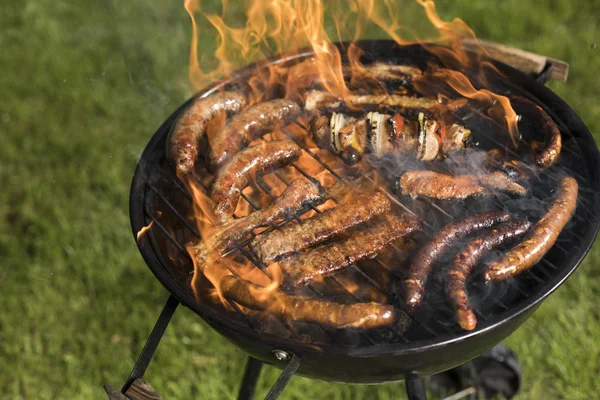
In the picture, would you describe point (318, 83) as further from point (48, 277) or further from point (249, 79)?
point (48, 277)

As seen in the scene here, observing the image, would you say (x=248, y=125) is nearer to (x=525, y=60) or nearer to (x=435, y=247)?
(x=435, y=247)

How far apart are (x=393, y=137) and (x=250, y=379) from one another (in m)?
1.56

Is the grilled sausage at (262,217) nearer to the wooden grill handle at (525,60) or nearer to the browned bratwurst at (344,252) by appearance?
the browned bratwurst at (344,252)

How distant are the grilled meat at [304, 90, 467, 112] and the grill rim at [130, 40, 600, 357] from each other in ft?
1.46

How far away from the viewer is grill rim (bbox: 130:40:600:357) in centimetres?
219

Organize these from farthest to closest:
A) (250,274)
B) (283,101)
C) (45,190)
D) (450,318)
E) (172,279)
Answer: (45,190), (283,101), (250,274), (172,279), (450,318)

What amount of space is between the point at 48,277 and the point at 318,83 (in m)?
2.70

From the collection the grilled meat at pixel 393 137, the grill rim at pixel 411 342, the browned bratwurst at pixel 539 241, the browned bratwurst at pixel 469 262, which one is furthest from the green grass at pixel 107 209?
the browned bratwurst at pixel 469 262

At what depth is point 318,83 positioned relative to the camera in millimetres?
3469

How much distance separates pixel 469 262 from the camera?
246cm

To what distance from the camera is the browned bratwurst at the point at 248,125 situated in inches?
122

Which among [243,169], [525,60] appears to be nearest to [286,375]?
[243,169]

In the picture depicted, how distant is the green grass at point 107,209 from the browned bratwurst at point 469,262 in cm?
176

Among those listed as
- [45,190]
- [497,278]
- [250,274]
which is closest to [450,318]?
[497,278]
